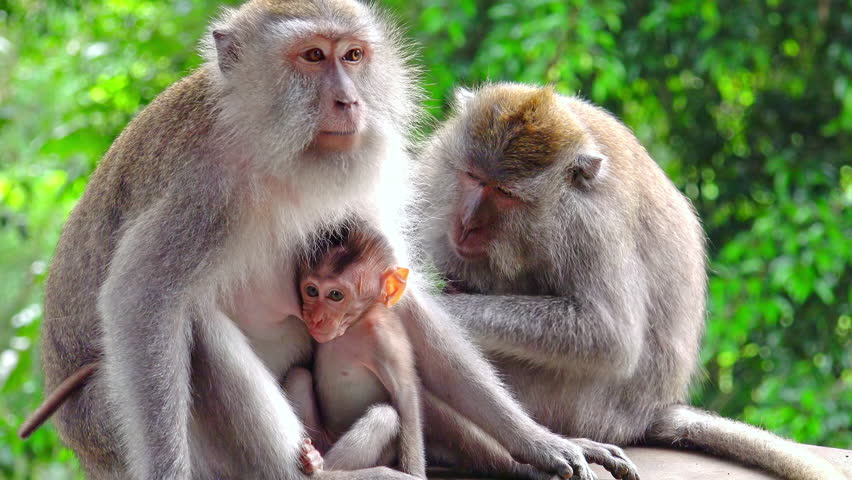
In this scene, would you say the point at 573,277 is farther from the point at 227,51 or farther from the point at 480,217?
the point at 227,51

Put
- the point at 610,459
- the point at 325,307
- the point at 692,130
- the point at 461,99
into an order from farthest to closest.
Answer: the point at 692,130 < the point at 461,99 < the point at 610,459 < the point at 325,307

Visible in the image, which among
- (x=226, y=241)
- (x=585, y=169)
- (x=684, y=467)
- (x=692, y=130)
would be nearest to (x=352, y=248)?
(x=226, y=241)

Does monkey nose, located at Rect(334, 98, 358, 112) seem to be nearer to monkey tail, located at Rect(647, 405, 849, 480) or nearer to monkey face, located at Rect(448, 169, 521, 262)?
monkey face, located at Rect(448, 169, 521, 262)

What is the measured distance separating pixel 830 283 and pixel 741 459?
119 inches

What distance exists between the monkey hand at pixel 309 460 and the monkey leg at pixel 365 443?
0.09 m

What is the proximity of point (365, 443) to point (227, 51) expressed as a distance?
146cm

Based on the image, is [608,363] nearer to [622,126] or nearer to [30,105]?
[622,126]

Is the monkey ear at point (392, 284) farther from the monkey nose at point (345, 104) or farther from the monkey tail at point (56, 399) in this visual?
the monkey tail at point (56, 399)

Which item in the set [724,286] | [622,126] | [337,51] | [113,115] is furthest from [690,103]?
[337,51]

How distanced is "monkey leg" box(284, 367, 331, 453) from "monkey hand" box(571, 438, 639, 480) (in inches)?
39.6

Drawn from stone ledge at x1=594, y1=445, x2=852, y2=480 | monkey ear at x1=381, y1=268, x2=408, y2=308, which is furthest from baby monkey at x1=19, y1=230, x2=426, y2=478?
stone ledge at x1=594, y1=445, x2=852, y2=480

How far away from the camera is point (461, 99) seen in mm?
4988

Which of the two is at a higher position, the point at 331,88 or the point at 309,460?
the point at 331,88

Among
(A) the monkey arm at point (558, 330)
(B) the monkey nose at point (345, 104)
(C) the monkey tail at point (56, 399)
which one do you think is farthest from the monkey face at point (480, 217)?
A: (C) the monkey tail at point (56, 399)
